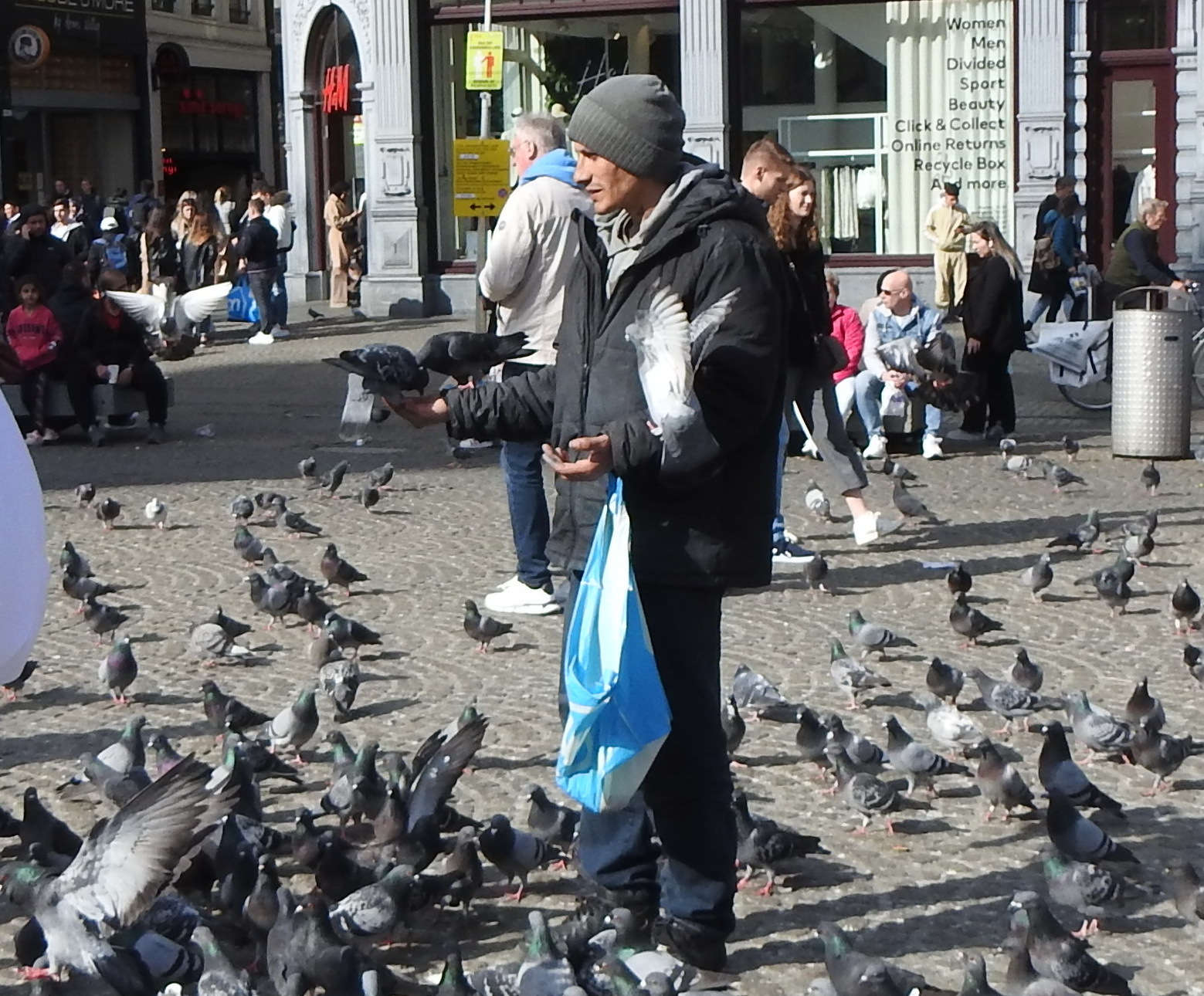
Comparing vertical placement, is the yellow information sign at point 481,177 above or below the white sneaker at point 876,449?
above

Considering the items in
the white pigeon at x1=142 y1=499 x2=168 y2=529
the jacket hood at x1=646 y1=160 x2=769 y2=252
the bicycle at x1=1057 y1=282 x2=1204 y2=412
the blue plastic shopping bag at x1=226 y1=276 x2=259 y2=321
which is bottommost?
the white pigeon at x1=142 y1=499 x2=168 y2=529

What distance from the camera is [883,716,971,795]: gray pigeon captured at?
6617 millimetres

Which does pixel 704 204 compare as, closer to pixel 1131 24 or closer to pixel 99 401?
pixel 99 401

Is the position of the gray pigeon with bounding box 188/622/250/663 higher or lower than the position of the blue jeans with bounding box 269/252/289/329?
lower

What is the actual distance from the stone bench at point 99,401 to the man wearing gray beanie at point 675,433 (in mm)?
11597

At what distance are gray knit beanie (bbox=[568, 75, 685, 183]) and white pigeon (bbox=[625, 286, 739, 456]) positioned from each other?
34 centimetres

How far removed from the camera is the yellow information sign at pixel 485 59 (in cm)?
2142

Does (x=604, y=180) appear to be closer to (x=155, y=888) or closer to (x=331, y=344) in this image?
(x=155, y=888)

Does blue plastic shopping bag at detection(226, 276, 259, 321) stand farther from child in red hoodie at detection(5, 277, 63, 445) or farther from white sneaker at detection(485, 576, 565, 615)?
white sneaker at detection(485, 576, 565, 615)

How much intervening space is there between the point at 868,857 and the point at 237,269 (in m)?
21.0

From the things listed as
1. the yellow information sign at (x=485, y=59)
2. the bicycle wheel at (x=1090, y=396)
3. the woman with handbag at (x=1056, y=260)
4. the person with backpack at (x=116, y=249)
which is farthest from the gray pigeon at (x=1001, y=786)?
the person with backpack at (x=116, y=249)

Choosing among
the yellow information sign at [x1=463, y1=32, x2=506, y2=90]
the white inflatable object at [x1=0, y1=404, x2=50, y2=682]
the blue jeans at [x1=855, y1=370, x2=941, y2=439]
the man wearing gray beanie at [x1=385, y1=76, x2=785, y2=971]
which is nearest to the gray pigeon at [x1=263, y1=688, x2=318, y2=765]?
the man wearing gray beanie at [x1=385, y1=76, x2=785, y2=971]

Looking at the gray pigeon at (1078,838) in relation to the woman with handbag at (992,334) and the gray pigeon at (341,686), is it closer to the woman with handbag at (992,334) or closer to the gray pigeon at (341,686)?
the gray pigeon at (341,686)

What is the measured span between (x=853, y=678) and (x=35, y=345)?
9873 millimetres
